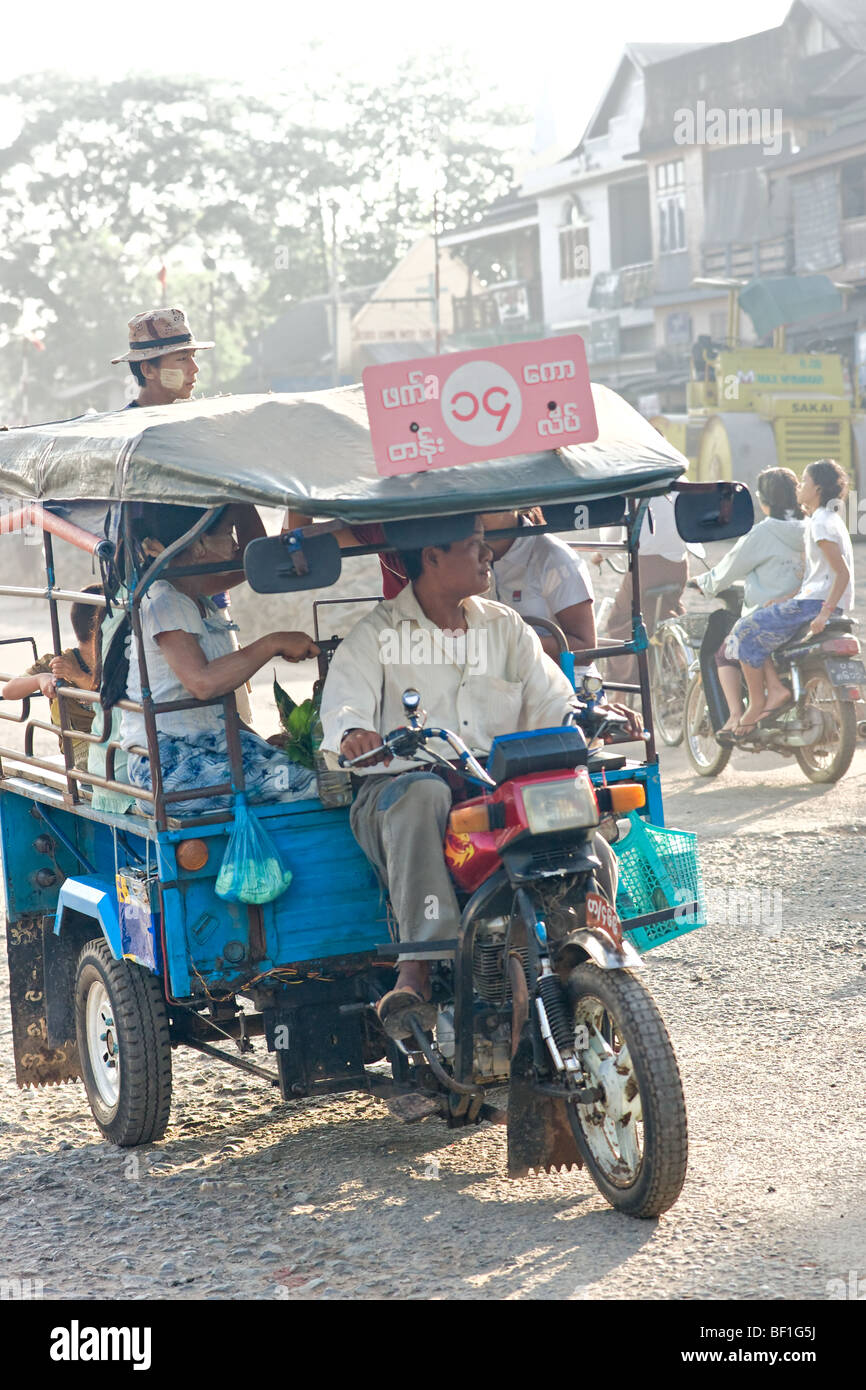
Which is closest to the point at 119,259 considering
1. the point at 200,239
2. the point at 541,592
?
the point at 200,239

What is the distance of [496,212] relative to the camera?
42062 mm

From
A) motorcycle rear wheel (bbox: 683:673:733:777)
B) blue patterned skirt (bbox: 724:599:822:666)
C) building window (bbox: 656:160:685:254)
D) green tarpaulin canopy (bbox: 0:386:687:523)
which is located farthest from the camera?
building window (bbox: 656:160:685:254)

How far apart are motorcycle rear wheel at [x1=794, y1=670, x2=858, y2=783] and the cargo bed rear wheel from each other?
225 inches

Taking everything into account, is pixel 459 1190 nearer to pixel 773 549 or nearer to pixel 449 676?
pixel 449 676

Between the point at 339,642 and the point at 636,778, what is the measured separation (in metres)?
0.98

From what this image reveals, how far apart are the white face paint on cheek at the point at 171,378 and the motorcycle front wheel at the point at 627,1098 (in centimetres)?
303

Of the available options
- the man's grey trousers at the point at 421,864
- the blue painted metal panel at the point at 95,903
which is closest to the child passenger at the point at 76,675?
the blue painted metal panel at the point at 95,903

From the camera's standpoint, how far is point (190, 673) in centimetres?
453

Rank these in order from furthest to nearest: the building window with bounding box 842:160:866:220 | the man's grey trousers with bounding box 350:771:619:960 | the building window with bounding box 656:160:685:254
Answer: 1. the building window with bounding box 656:160:685:254
2. the building window with bounding box 842:160:866:220
3. the man's grey trousers with bounding box 350:771:619:960

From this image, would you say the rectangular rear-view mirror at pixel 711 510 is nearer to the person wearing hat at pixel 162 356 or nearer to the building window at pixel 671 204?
the person wearing hat at pixel 162 356

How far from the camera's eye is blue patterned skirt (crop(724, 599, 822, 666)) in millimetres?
9664

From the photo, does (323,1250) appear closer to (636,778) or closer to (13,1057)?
(636,778)

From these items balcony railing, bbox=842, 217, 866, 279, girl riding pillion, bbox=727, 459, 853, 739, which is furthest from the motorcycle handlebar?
balcony railing, bbox=842, 217, 866, 279

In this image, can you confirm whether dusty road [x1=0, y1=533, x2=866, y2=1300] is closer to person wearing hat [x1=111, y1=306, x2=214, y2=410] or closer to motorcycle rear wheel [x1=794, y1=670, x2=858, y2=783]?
person wearing hat [x1=111, y1=306, x2=214, y2=410]
